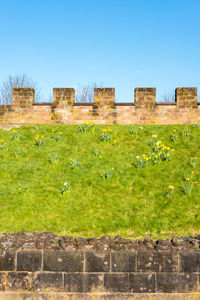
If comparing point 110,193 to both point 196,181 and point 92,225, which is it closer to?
point 92,225

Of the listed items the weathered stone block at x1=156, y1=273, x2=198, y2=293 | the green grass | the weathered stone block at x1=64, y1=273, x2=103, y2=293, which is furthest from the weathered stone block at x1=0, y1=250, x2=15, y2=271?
the green grass

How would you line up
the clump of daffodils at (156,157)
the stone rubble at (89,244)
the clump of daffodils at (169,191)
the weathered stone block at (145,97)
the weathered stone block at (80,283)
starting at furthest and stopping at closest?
the weathered stone block at (145,97)
the clump of daffodils at (156,157)
the clump of daffodils at (169,191)
the stone rubble at (89,244)
the weathered stone block at (80,283)

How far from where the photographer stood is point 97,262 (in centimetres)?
516

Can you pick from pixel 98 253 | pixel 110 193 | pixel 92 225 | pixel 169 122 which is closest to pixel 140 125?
pixel 169 122

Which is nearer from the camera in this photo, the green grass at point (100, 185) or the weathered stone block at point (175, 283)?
the weathered stone block at point (175, 283)

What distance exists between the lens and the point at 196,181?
31.8 ft

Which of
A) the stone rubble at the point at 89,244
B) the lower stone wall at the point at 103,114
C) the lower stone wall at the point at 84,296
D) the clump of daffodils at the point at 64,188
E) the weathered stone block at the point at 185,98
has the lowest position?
the lower stone wall at the point at 84,296

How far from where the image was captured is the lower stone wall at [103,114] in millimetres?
14609

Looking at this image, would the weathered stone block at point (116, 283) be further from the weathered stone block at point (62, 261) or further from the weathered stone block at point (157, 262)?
the weathered stone block at point (62, 261)

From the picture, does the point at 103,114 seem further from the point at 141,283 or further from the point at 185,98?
the point at 141,283

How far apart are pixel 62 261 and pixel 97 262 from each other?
53 centimetres

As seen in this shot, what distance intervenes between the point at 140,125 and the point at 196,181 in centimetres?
484

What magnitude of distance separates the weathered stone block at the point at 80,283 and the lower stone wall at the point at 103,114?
10045 mm

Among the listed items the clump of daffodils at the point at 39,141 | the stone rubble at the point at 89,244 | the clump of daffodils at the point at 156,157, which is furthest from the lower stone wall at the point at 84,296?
the clump of daffodils at the point at 39,141
